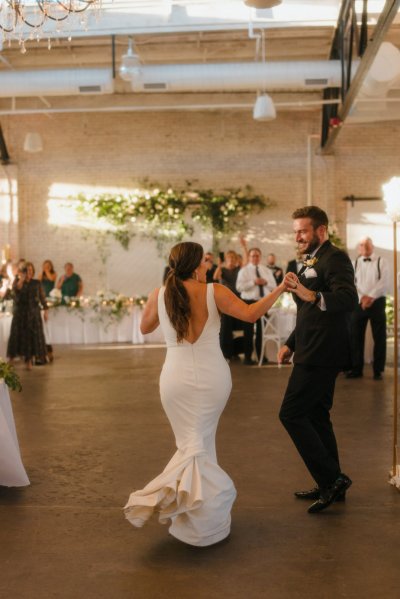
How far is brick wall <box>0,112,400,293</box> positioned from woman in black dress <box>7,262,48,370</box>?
6417 millimetres

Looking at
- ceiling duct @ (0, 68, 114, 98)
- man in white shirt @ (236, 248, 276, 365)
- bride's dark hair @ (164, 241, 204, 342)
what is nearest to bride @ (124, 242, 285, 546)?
bride's dark hair @ (164, 241, 204, 342)

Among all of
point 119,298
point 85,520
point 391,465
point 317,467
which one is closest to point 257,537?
point 317,467

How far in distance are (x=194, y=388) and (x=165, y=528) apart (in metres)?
0.82

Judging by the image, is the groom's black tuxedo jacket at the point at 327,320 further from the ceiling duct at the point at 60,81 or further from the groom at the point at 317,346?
the ceiling duct at the point at 60,81

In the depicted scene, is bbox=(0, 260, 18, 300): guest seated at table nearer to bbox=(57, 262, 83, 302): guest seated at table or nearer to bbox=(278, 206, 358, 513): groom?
bbox=(57, 262, 83, 302): guest seated at table

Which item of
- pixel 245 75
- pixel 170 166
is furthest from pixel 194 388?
pixel 170 166

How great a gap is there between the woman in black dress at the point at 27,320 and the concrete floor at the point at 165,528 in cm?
365

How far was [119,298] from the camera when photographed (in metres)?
14.8

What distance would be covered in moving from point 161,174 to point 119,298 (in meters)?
4.15

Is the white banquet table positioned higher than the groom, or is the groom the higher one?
the groom

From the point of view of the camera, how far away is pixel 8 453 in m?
4.88

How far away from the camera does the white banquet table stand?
4832 mm

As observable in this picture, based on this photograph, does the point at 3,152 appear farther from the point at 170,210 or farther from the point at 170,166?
the point at 170,210

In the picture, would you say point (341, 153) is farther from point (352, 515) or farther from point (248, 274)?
point (352, 515)
